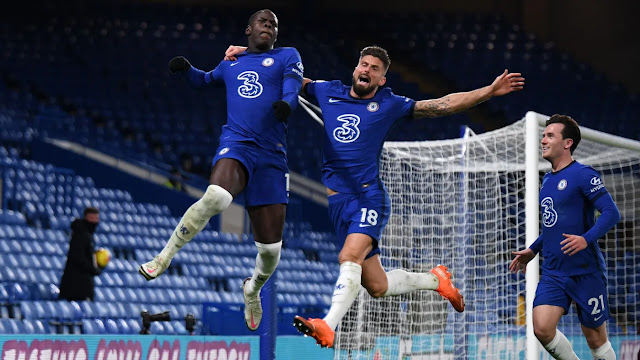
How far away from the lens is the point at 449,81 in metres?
23.0

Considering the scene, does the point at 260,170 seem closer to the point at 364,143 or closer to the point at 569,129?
the point at 364,143

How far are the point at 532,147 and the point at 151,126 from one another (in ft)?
39.6

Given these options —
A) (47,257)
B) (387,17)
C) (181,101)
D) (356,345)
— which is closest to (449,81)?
(387,17)

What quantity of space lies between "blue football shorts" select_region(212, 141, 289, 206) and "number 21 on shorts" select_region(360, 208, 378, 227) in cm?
60

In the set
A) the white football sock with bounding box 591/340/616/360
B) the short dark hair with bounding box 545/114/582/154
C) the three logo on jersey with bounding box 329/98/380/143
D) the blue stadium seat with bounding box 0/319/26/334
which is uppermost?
the short dark hair with bounding box 545/114/582/154

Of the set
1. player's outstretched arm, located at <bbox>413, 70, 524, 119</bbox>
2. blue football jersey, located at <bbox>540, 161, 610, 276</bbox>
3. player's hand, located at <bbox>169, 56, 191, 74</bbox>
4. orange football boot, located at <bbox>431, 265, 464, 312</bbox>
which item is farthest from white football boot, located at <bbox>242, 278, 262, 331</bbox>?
blue football jersey, located at <bbox>540, 161, 610, 276</bbox>

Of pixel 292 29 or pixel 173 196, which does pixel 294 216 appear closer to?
pixel 173 196

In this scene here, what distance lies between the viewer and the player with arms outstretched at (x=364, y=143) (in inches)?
251

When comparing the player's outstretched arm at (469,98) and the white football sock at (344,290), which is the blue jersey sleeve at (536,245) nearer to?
the player's outstretched arm at (469,98)

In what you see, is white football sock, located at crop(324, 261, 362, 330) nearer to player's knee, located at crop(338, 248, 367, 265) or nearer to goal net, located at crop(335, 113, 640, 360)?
player's knee, located at crop(338, 248, 367, 265)

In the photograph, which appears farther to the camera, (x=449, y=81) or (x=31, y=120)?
(x=449, y=81)

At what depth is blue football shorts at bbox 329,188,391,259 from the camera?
640cm

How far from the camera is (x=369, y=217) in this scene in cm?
642

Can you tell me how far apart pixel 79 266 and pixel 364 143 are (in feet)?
17.9
